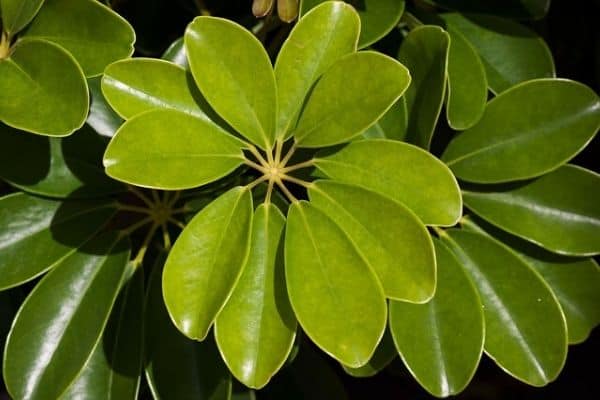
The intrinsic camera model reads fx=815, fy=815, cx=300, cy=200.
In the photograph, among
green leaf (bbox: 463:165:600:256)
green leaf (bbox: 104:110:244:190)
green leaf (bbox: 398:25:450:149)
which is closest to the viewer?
green leaf (bbox: 104:110:244:190)

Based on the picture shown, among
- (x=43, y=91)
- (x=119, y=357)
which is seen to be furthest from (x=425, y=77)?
(x=119, y=357)


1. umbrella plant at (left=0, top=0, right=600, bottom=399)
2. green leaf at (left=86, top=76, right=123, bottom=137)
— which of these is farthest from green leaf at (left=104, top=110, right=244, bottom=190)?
green leaf at (left=86, top=76, right=123, bottom=137)

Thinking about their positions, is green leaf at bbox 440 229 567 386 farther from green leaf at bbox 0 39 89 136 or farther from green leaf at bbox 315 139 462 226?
green leaf at bbox 0 39 89 136

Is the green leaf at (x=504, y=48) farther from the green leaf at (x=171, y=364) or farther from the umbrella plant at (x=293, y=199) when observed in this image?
the green leaf at (x=171, y=364)

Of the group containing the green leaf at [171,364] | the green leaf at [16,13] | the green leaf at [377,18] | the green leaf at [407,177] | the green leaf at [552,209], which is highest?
the green leaf at [16,13]

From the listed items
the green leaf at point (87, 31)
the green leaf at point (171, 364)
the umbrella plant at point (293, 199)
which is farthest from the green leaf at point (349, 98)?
the green leaf at point (171, 364)

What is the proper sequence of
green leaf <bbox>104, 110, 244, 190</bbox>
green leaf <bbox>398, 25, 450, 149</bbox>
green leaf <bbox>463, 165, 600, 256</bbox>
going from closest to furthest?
green leaf <bbox>104, 110, 244, 190</bbox>
green leaf <bbox>398, 25, 450, 149</bbox>
green leaf <bbox>463, 165, 600, 256</bbox>

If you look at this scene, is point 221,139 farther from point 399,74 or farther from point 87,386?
point 87,386

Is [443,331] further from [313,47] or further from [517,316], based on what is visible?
[313,47]
